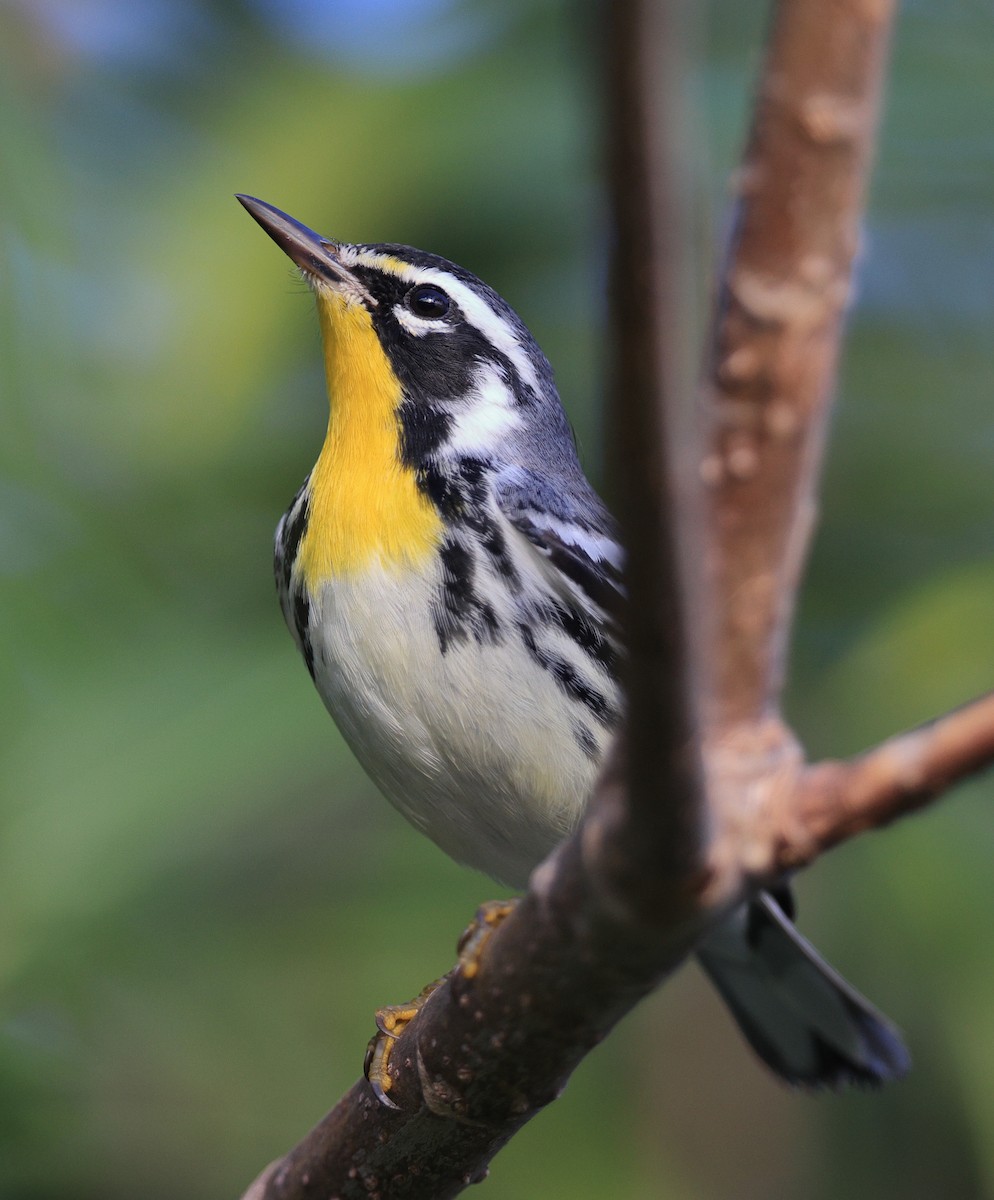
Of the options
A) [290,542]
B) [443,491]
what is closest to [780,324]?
[443,491]

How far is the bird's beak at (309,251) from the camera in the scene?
7.75 feet

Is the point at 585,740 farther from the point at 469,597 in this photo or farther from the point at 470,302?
the point at 470,302

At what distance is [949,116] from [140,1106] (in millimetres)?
2295

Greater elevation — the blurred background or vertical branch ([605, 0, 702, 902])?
the blurred background

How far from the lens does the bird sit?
2.00 meters

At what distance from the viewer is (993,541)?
8.21 feet

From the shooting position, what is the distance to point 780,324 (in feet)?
2.91

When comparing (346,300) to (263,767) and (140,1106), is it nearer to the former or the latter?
(263,767)

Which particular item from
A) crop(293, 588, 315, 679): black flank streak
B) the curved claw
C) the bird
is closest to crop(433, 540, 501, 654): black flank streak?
the bird

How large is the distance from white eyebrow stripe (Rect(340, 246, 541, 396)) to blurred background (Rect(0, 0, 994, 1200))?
0.69 feet

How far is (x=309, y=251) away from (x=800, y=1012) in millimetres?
1409

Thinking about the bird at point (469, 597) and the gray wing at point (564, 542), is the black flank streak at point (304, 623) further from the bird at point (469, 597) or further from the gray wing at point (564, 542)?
the gray wing at point (564, 542)

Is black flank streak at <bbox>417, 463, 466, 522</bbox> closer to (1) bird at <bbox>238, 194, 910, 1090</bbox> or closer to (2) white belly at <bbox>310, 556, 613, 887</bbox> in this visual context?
(1) bird at <bbox>238, 194, 910, 1090</bbox>

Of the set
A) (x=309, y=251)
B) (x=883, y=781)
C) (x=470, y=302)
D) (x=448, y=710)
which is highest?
(x=309, y=251)
